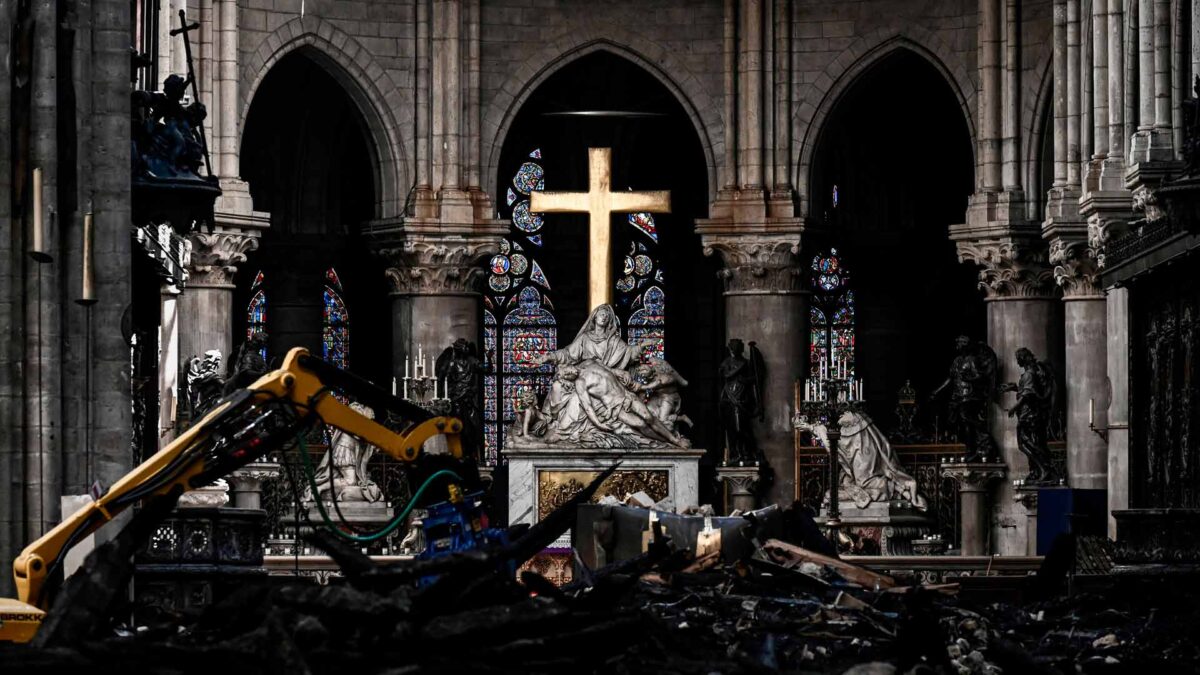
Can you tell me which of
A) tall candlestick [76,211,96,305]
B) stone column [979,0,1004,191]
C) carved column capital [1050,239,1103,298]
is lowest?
tall candlestick [76,211,96,305]

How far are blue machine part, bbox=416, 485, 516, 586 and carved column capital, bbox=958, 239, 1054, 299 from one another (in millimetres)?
20694

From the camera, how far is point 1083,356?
38.8 m

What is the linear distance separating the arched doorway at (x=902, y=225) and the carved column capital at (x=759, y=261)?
5.07m

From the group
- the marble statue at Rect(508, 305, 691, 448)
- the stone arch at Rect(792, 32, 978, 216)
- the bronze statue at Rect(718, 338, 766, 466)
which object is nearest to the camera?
the marble statue at Rect(508, 305, 691, 448)

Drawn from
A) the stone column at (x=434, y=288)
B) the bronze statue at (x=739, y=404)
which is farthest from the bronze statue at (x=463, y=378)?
the bronze statue at (x=739, y=404)

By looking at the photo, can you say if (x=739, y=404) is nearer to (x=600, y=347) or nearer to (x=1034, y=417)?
(x=600, y=347)

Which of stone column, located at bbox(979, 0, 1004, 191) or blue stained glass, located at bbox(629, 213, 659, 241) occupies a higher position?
stone column, located at bbox(979, 0, 1004, 191)

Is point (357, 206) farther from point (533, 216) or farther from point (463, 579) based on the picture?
point (463, 579)

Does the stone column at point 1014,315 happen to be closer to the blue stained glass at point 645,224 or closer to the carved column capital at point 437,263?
the carved column capital at point 437,263

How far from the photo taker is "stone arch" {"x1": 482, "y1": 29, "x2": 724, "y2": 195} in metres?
43.1

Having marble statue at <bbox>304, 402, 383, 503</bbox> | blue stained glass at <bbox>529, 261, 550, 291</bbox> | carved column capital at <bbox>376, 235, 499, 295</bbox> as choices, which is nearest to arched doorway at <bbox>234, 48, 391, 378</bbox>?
blue stained glass at <bbox>529, 261, 550, 291</bbox>

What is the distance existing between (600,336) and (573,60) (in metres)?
5.86

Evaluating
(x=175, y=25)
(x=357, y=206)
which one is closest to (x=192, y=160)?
(x=175, y=25)

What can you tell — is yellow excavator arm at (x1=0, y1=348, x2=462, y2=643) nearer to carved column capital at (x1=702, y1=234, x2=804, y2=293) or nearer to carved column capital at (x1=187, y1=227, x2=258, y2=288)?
carved column capital at (x1=187, y1=227, x2=258, y2=288)
